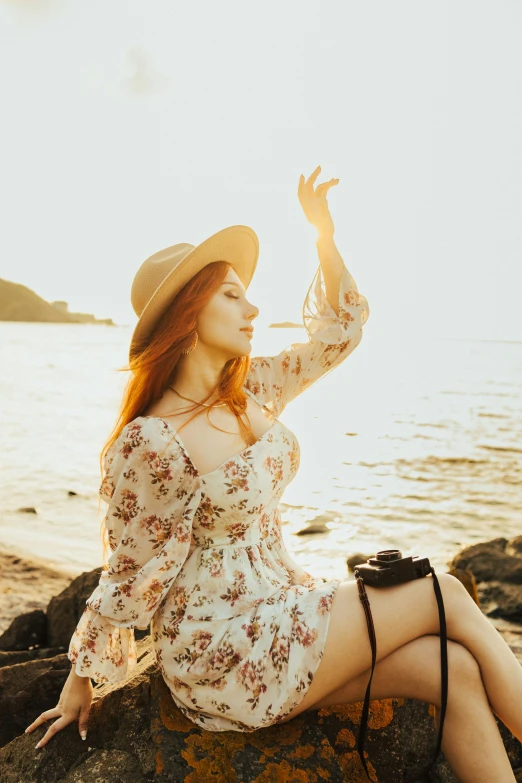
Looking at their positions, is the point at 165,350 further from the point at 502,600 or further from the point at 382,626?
the point at 502,600

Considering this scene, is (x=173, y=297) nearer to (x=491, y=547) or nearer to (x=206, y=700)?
(x=206, y=700)

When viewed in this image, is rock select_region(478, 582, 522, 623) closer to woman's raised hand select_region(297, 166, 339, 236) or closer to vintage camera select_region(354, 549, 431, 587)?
vintage camera select_region(354, 549, 431, 587)

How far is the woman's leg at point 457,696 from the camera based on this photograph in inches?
81.9

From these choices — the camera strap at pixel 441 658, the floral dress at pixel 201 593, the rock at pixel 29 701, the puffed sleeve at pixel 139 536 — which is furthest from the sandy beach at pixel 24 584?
the camera strap at pixel 441 658

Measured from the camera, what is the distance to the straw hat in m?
2.67

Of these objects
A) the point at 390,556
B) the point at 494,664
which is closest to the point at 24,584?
the point at 390,556

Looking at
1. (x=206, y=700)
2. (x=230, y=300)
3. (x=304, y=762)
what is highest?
(x=230, y=300)

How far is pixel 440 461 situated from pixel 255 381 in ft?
45.2

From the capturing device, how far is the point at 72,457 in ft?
49.2

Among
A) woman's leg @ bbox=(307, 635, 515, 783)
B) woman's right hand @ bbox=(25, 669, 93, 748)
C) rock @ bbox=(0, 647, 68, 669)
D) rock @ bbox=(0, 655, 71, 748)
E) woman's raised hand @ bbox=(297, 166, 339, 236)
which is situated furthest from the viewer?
rock @ bbox=(0, 647, 68, 669)

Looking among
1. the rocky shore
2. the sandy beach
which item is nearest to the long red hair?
the rocky shore

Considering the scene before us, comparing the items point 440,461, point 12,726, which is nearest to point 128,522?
point 12,726

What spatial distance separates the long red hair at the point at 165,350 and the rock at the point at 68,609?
2518 millimetres

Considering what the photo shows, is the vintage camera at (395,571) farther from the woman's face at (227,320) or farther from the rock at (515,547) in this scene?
the rock at (515,547)
